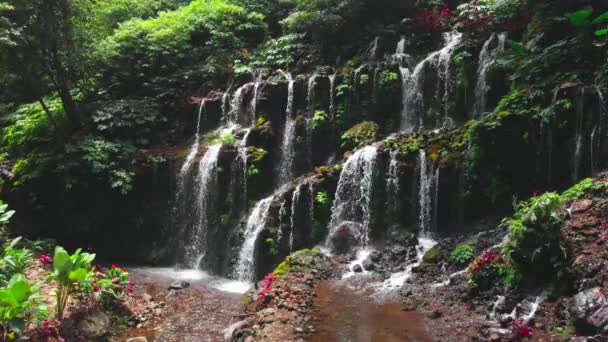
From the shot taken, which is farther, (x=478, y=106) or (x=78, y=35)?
(x=78, y=35)

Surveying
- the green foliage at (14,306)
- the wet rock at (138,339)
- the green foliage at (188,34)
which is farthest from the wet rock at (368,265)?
the green foliage at (188,34)

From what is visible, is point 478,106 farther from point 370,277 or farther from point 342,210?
point 370,277

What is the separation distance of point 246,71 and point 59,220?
8.31 m

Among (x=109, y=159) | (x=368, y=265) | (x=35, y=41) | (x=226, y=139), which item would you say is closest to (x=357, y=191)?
(x=368, y=265)

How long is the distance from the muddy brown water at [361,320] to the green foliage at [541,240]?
1.94m

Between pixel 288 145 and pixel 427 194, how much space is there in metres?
5.22

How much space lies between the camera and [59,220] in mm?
13711

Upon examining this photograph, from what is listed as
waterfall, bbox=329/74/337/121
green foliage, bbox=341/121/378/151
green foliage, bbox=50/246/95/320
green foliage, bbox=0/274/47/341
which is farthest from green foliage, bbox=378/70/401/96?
green foliage, bbox=0/274/47/341

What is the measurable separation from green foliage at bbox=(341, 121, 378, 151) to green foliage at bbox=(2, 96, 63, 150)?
10035 millimetres

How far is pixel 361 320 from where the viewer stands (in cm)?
721

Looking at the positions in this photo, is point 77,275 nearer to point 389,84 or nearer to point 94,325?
point 94,325

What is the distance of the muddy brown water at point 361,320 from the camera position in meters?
6.58

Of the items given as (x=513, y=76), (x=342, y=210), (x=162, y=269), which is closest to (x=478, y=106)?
(x=513, y=76)

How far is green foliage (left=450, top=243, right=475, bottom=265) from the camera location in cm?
878
